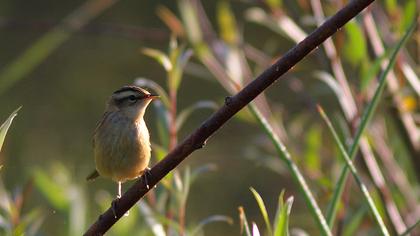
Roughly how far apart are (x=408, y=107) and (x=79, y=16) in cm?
176

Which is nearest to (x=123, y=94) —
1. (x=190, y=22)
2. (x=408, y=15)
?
(x=190, y=22)

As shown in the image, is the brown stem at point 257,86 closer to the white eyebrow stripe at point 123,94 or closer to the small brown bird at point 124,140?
the small brown bird at point 124,140

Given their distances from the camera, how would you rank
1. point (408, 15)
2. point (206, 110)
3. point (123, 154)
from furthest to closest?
point (206, 110) → point (408, 15) → point (123, 154)

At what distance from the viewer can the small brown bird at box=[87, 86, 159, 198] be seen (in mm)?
3100

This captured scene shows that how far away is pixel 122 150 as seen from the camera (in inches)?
124

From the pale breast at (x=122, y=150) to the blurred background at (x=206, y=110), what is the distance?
0.37 feet

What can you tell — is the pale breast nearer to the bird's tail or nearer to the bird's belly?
the bird's belly

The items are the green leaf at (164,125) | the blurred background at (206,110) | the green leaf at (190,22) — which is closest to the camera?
the green leaf at (164,125)

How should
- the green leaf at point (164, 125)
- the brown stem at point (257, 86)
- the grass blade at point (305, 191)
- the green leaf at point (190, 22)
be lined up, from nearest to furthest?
the brown stem at point (257, 86), the grass blade at point (305, 191), the green leaf at point (164, 125), the green leaf at point (190, 22)

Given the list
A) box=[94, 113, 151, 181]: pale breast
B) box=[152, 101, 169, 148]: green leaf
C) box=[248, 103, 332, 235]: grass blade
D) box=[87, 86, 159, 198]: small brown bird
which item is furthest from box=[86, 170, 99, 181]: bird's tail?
box=[248, 103, 332, 235]: grass blade

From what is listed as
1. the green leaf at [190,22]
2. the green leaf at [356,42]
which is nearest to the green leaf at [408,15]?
the green leaf at [356,42]

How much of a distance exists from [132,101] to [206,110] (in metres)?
4.64

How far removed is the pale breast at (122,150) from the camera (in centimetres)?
309

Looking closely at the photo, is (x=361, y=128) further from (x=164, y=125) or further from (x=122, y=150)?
(x=122, y=150)
